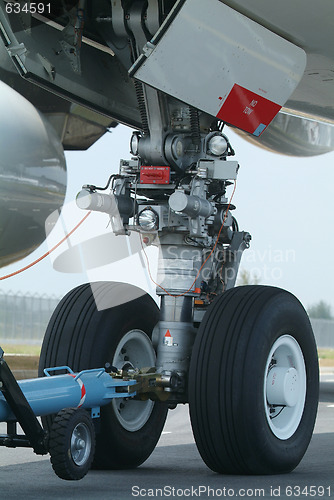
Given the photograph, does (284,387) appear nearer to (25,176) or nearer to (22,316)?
(25,176)

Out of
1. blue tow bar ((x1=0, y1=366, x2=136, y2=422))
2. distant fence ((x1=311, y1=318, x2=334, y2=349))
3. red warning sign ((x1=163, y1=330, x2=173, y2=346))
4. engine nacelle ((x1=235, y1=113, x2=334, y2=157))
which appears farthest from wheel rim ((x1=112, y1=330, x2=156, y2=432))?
distant fence ((x1=311, y1=318, x2=334, y2=349))

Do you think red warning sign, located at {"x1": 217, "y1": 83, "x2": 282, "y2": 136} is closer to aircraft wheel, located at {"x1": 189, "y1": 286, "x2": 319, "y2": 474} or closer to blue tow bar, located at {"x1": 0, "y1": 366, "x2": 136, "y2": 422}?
aircraft wheel, located at {"x1": 189, "y1": 286, "x2": 319, "y2": 474}

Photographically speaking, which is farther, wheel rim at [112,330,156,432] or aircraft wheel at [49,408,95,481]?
wheel rim at [112,330,156,432]

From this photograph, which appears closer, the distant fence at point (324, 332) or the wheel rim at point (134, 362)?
the wheel rim at point (134, 362)

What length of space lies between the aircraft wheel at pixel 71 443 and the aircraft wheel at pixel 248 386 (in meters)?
0.83

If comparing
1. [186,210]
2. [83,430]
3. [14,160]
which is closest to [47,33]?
[14,160]

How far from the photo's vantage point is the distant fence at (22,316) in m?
23.2

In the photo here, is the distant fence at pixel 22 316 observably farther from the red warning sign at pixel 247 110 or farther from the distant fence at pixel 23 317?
the red warning sign at pixel 247 110

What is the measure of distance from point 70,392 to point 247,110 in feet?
6.22

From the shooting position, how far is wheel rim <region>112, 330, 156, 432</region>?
5.75 meters

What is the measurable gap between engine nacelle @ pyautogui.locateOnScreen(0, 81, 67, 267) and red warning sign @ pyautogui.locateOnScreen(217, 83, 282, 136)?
3.51 ft

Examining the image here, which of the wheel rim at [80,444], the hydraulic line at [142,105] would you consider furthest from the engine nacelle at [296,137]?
the wheel rim at [80,444]

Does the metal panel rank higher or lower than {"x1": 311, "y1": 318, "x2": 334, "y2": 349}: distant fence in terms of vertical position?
higher

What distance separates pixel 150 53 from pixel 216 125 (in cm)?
125
